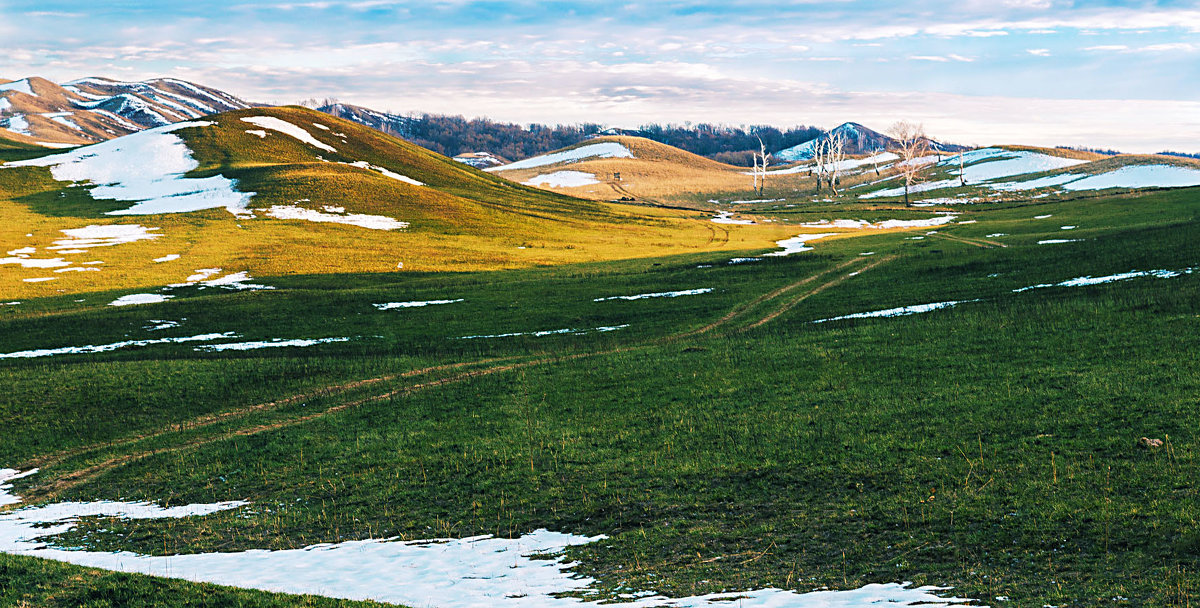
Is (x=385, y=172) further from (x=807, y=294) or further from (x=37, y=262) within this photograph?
(x=807, y=294)

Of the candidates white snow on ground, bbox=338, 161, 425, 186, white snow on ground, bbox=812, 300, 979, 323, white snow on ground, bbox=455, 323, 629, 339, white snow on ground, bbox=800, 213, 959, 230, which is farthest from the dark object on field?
white snow on ground, bbox=338, 161, 425, 186

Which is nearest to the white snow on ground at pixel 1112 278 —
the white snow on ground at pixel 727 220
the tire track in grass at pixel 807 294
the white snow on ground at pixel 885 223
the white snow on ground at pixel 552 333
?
the tire track in grass at pixel 807 294

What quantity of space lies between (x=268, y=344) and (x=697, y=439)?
36160 millimetres

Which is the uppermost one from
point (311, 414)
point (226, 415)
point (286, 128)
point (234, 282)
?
point (286, 128)

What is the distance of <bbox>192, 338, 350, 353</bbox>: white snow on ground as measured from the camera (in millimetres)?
53159

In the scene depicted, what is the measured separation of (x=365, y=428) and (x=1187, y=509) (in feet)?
91.1

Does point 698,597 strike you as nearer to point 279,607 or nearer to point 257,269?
point 279,607

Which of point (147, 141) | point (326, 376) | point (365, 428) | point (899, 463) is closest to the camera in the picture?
point (899, 463)

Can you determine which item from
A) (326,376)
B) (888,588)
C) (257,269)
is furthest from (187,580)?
(257,269)

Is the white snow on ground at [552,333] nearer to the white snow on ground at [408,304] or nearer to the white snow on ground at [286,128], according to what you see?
the white snow on ground at [408,304]

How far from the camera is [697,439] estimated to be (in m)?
28.8

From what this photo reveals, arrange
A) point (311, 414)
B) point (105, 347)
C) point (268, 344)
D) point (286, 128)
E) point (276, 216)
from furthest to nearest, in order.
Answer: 1. point (286, 128)
2. point (276, 216)
3. point (268, 344)
4. point (105, 347)
5. point (311, 414)

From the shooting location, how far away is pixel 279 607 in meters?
16.4

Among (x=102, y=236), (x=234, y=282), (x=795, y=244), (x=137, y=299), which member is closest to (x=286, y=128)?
(x=102, y=236)
